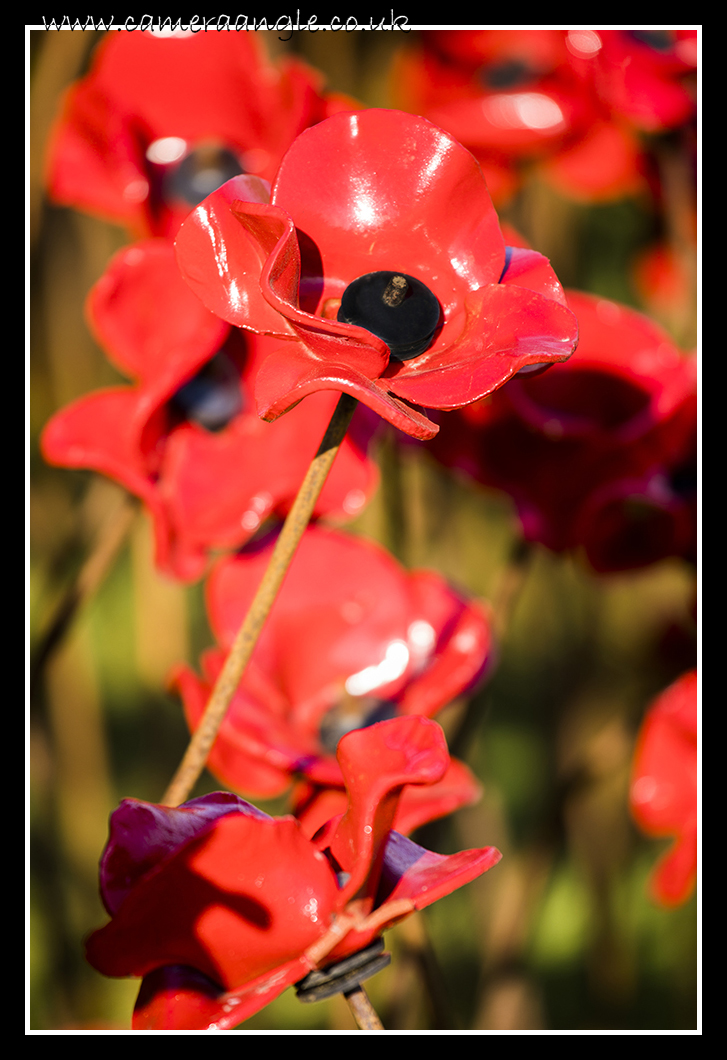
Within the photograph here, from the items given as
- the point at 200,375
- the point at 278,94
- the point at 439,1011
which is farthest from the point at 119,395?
the point at 439,1011

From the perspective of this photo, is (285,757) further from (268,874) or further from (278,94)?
(278,94)

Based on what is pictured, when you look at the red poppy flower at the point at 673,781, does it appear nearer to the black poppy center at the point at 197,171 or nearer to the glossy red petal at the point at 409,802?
the glossy red petal at the point at 409,802

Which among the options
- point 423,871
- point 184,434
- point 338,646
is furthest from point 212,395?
point 423,871

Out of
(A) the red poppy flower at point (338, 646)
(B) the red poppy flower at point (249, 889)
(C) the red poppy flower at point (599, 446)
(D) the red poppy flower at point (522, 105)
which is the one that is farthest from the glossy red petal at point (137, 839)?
(D) the red poppy flower at point (522, 105)

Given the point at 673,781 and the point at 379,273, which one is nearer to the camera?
the point at 379,273

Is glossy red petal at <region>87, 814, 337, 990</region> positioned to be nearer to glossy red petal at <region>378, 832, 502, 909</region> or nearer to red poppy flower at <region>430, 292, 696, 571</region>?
glossy red petal at <region>378, 832, 502, 909</region>

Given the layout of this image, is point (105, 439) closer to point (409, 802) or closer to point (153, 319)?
point (153, 319)
